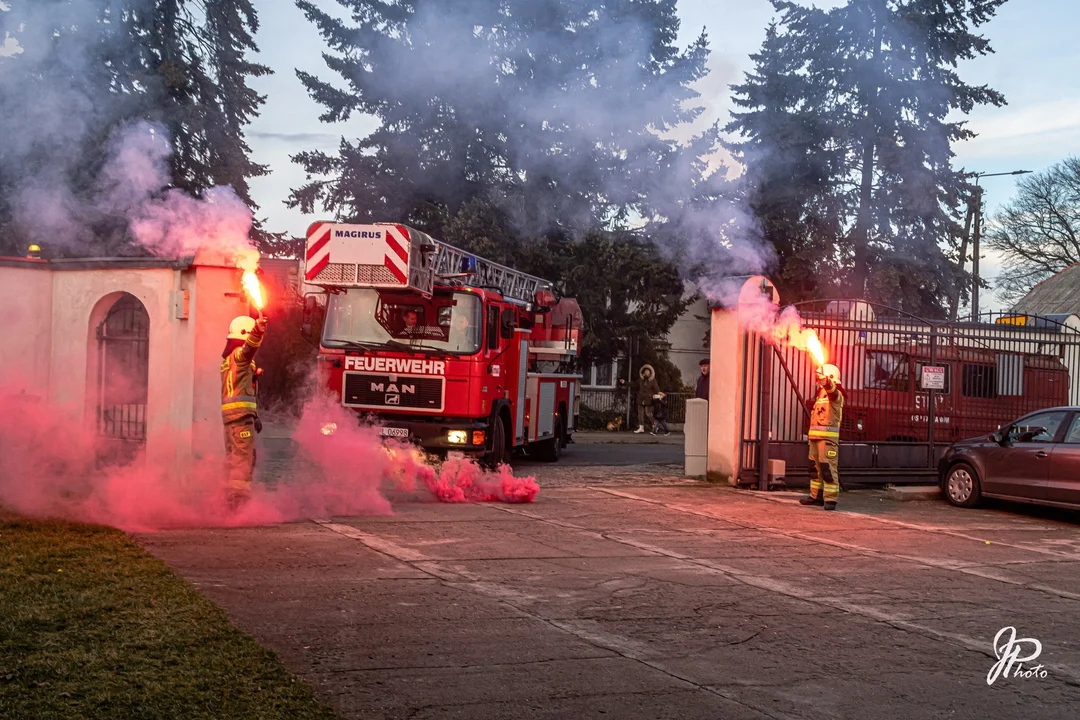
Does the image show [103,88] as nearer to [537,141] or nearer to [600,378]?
[537,141]

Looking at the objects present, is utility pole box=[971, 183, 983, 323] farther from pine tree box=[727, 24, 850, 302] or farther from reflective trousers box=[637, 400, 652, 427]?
reflective trousers box=[637, 400, 652, 427]

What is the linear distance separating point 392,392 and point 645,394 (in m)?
14.9

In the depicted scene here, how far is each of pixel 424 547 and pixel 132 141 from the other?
21.9 feet

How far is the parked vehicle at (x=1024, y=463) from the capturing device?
13.2 meters

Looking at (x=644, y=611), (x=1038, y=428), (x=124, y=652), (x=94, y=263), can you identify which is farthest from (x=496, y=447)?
(x=124, y=652)

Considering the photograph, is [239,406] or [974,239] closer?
[239,406]

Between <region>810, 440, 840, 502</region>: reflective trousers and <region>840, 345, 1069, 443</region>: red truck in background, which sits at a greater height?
<region>840, 345, 1069, 443</region>: red truck in background

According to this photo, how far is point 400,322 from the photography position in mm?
14688

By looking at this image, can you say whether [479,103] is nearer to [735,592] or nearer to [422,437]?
[422,437]

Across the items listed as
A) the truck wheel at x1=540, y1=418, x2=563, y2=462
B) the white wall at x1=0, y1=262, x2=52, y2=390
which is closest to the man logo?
the white wall at x1=0, y1=262, x2=52, y2=390

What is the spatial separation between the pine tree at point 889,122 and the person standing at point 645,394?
561cm

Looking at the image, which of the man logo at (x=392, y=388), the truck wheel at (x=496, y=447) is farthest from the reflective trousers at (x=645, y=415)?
the man logo at (x=392, y=388)

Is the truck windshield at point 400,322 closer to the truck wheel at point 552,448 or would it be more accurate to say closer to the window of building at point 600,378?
the truck wheel at point 552,448

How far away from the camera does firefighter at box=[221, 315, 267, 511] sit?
10.5 metres
